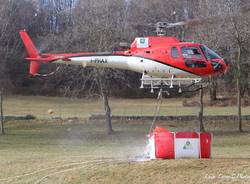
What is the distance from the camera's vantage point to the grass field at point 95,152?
16.1 meters

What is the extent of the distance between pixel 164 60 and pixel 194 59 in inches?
41.0

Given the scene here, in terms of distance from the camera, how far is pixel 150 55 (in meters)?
19.8

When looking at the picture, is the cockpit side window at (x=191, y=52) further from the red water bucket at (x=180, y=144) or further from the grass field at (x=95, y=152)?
the grass field at (x=95, y=152)

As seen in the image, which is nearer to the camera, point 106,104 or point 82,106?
point 106,104

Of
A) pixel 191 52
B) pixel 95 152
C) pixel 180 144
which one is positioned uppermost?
pixel 191 52

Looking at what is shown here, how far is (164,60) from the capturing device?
64.2 feet


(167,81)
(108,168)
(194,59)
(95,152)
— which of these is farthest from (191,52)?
(95,152)

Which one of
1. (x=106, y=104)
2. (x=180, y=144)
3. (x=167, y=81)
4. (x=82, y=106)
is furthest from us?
(x=82, y=106)

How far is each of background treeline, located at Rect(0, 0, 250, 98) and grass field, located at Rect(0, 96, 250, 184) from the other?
3.68m

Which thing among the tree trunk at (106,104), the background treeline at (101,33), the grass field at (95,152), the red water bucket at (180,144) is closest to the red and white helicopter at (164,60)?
the background treeline at (101,33)

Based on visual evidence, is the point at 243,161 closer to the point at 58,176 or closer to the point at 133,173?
the point at 133,173

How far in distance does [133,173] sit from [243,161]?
11.2ft

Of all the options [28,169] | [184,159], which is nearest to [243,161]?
[184,159]

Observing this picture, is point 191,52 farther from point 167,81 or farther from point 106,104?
point 106,104
